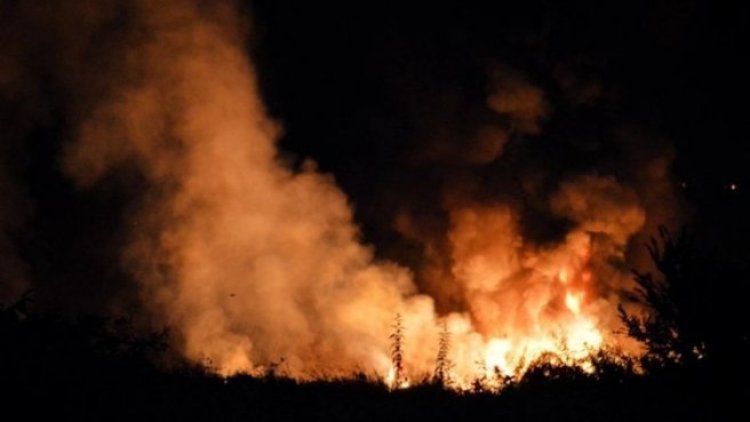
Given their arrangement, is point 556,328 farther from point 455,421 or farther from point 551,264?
point 455,421

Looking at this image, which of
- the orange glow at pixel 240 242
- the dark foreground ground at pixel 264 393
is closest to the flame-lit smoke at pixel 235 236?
the orange glow at pixel 240 242

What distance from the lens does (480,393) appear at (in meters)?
7.47

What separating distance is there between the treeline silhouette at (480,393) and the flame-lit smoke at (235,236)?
689cm

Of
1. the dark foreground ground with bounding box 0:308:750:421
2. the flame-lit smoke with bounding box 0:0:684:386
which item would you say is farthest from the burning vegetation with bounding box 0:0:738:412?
the dark foreground ground with bounding box 0:308:750:421

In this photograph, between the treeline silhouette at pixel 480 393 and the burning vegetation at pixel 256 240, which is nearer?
the treeline silhouette at pixel 480 393

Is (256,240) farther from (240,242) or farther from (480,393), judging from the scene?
(480,393)

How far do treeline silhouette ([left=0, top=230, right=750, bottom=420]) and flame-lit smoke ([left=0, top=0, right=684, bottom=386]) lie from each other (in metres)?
6.89

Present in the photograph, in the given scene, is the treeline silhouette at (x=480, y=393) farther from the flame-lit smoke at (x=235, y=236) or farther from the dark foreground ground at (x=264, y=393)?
the flame-lit smoke at (x=235, y=236)

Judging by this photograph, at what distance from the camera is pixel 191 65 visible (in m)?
15.4

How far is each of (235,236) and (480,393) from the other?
9576 millimetres

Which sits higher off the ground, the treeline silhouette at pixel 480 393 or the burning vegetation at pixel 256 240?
the burning vegetation at pixel 256 240

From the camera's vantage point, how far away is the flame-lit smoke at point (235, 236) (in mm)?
14883

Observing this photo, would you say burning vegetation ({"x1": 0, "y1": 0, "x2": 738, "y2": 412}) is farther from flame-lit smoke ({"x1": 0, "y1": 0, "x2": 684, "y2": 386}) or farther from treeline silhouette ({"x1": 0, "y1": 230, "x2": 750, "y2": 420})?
treeline silhouette ({"x1": 0, "y1": 230, "x2": 750, "y2": 420})

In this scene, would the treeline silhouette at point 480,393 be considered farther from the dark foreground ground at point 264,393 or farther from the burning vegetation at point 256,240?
the burning vegetation at point 256,240
